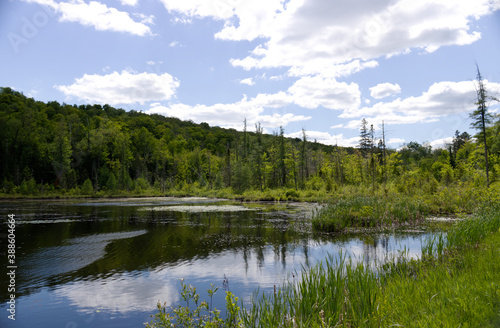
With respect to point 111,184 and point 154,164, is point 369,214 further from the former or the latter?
point 154,164

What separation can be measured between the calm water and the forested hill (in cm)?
4249

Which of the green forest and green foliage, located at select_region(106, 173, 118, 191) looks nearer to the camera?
the green forest

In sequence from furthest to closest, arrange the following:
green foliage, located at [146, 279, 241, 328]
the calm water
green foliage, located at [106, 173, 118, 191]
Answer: green foliage, located at [106, 173, 118, 191]
the calm water
green foliage, located at [146, 279, 241, 328]

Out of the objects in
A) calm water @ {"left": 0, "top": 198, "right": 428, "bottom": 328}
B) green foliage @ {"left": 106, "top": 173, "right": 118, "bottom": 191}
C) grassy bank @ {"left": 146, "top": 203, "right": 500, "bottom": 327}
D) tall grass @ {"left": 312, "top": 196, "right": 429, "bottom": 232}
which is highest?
green foliage @ {"left": 106, "top": 173, "right": 118, "bottom": 191}

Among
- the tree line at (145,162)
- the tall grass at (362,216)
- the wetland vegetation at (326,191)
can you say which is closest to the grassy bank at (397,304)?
the wetland vegetation at (326,191)

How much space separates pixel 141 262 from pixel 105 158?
7586 centimetres

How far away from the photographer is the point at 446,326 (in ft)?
12.7

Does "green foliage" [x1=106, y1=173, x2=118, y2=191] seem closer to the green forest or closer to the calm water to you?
the green forest

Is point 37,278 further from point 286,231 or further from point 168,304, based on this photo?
point 286,231

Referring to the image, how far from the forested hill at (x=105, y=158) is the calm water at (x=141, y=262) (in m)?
42.5

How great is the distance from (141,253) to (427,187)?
27041 mm

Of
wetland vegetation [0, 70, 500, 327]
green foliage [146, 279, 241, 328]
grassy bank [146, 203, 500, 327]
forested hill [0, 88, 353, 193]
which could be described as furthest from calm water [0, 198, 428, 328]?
forested hill [0, 88, 353, 193]

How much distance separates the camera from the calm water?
26.5 feet

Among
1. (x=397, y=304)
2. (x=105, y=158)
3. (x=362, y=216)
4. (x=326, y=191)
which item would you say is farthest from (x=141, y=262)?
(x=105, y=158)
